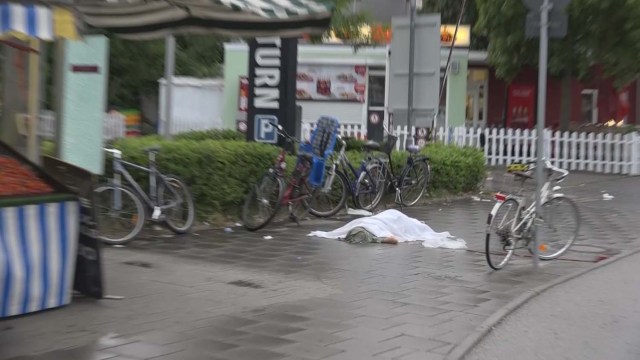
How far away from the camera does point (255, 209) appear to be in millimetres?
10062

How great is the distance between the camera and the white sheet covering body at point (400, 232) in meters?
9.41

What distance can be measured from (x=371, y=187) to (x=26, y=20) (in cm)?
820

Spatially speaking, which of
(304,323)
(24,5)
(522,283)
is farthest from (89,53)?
(522,283)

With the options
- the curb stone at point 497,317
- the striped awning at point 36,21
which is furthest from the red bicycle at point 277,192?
the striped awning at point 36,21

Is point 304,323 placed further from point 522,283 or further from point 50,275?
point 522,283

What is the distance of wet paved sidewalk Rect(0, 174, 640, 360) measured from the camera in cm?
501

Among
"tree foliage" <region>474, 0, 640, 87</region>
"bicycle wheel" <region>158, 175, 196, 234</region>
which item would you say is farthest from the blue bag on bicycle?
"tree foliage" <region>474, 0, 640, 87</region>

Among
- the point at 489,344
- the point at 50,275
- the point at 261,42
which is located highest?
the point at 261,42

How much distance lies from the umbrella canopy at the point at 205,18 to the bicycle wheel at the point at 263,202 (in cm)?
309

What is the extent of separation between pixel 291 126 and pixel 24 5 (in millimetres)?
7918

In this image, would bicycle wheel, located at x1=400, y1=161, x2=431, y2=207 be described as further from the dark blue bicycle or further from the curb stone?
the curb stone

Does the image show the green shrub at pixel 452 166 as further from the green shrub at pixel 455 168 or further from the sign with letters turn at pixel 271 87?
the sign with letters turn at pixel 271 87

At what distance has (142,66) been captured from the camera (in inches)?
866

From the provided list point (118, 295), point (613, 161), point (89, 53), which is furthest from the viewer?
point (613, 161)
